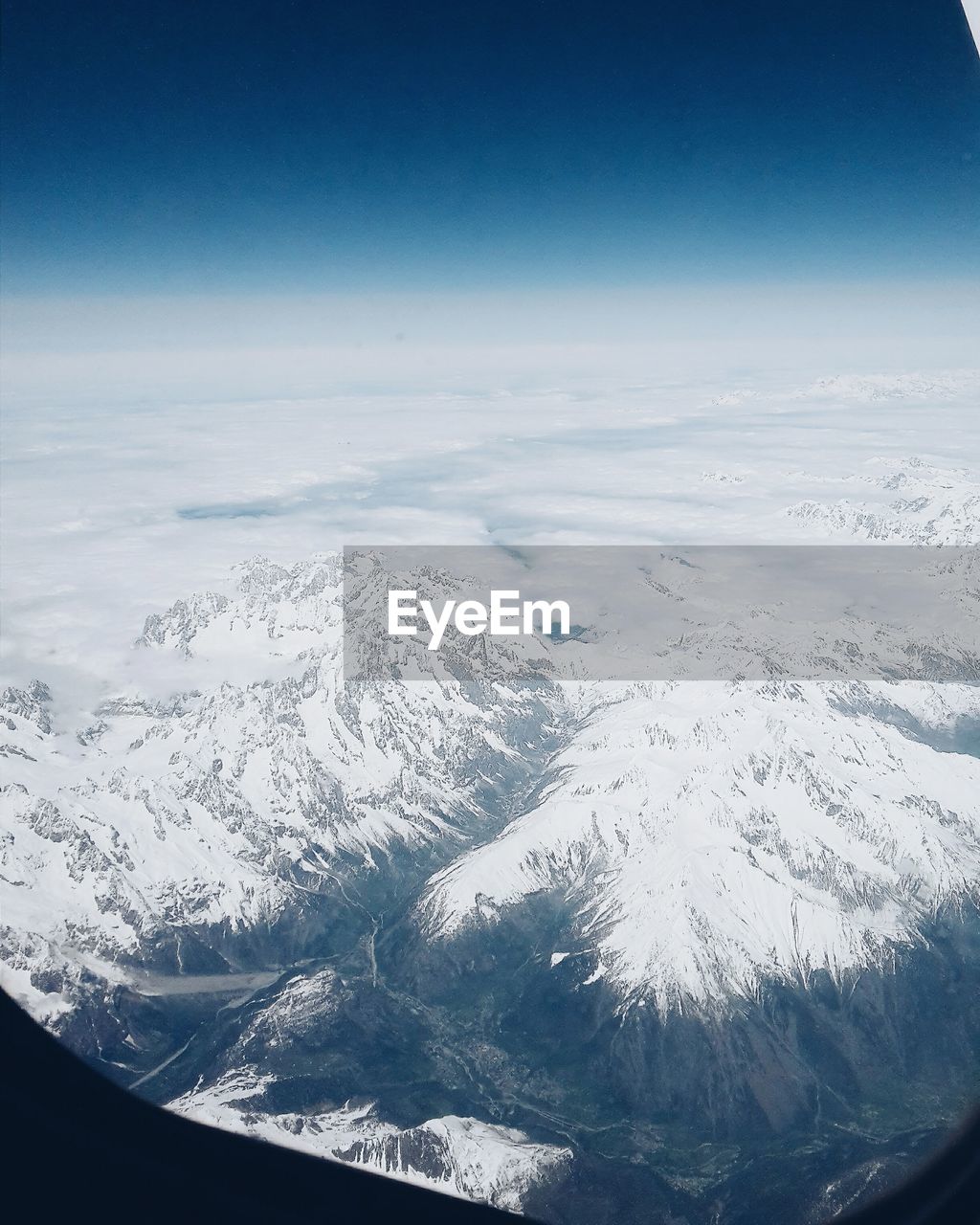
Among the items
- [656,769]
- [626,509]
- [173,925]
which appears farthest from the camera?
[626,509]

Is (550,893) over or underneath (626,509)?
underneath

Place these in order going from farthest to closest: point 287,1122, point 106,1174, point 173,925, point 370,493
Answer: point 370,493
point 173,925
point 287,1122
point 106,1174

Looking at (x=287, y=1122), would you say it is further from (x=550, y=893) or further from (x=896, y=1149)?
(x=550, y=893)

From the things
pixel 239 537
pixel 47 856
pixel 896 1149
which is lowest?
pixel 896 1149

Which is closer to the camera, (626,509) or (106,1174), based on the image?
(106,1174)

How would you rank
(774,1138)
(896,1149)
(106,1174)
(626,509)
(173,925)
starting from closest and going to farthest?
(106,1174), (896,1149), (774,1138), (173,925), (626,509)

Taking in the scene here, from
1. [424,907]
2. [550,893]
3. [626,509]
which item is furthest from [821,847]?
[626,509]

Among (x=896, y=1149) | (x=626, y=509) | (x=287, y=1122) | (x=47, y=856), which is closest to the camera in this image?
(x=287, y=1122)

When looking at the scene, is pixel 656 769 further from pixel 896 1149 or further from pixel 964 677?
pixel 964 677

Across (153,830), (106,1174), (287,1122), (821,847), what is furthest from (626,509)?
(106,1174)
